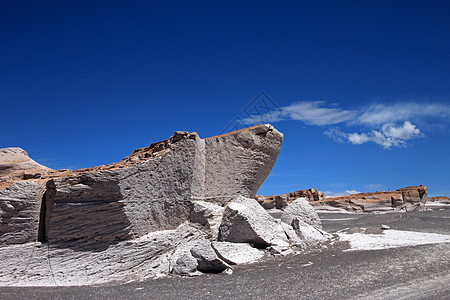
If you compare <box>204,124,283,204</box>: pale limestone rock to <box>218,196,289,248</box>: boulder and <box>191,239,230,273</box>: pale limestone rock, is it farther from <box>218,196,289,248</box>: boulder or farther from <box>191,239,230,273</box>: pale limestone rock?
<box>191,239,230,273</box>: pale limestone rock

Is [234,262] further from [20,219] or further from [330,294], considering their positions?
[20,219]

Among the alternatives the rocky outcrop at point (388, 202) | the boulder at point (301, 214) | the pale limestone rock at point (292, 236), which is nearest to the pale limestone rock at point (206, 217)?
the pale limestone rock at point (292, 236)

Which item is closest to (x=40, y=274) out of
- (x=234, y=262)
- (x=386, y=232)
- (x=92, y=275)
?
(x=92, y=275)

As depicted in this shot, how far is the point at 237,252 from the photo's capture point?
21.2ft

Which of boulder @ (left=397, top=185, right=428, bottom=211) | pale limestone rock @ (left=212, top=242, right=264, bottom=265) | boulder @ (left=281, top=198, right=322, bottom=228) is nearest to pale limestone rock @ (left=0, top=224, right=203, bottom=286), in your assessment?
pale limestone rock @ (left=212, top=242, right=264, bottom=265)

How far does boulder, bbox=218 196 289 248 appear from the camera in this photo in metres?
6.74

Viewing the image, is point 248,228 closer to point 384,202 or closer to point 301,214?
point 301,214

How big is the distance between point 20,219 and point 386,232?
8.49 metres

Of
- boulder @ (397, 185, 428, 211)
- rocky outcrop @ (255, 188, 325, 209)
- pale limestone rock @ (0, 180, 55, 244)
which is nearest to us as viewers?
pale limestone rock @ (0, 180, 55, 244)

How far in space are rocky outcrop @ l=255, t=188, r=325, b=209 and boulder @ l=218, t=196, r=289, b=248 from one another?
21225mm

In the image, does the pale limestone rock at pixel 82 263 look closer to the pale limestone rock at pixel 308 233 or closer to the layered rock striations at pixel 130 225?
the layered rock striations at pixel 130 225

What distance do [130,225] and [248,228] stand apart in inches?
91.0

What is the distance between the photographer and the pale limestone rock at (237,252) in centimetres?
621

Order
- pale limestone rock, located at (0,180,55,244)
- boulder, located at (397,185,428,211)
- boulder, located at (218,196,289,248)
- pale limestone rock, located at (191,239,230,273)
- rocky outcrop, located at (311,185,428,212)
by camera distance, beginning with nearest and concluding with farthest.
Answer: pale limestone rock, located at (191,239,230,273)
pale limestone rock, located at (0,180,55,244)
boulder, located at (218,196,289,248)
rocky outcrop, located at (311,185,428,212)
boulder, located at (397,185,428,211)
